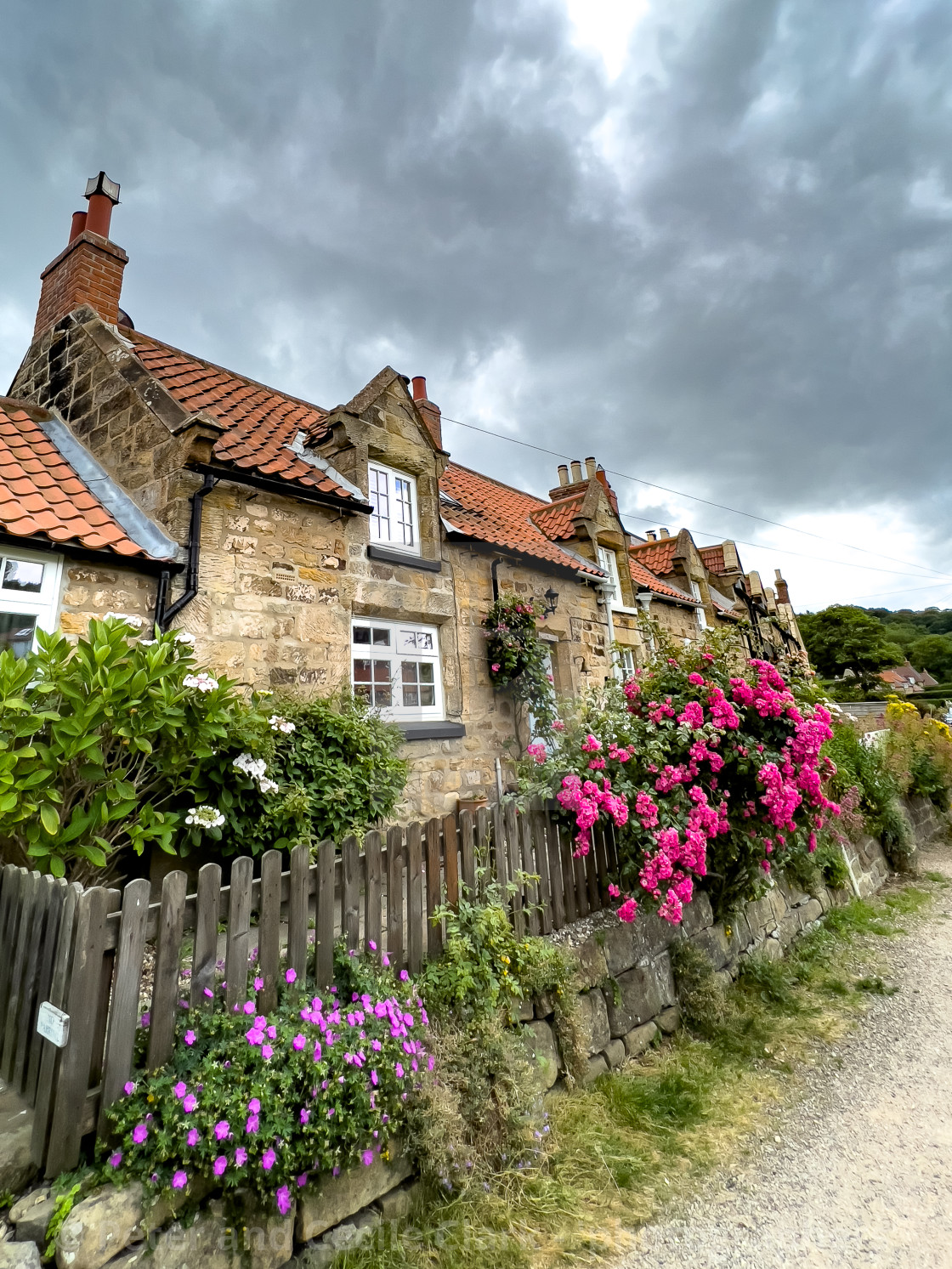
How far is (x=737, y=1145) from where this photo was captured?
354 cm

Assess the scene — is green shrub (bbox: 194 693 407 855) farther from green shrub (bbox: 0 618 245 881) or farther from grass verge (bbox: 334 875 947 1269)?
grass verge (bbox: 334 875 947 1269)

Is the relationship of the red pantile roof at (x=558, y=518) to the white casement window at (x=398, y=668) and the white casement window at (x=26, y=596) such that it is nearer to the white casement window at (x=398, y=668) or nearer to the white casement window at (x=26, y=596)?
the white casement window at (x=398, y=668)

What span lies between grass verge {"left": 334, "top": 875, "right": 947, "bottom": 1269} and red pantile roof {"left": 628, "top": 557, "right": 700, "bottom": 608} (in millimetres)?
9654

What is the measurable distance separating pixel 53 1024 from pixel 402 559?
6.33 m

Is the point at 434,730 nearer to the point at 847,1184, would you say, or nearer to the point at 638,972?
the point at 638,972

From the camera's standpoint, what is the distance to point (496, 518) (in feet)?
36.5

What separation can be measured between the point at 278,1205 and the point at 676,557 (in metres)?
17.4

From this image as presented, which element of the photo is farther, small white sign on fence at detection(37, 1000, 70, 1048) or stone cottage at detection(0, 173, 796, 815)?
stone cottage at detection(0, 173, 796, 815)

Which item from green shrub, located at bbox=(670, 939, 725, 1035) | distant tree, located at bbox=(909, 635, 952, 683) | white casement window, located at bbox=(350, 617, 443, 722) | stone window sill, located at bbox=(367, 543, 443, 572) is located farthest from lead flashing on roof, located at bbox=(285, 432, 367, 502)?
distant tree, located at bbox=(909, 635, 952, 683)

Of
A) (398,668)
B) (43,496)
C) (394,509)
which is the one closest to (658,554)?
(394,509)

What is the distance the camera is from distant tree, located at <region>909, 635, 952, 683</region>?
69.8 meters

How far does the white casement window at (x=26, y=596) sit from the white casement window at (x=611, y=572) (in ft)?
30.8

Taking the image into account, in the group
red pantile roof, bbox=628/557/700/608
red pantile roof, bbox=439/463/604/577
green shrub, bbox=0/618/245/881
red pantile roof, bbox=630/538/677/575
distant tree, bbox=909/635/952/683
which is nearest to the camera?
green shrub, bbox=0/618/245/881

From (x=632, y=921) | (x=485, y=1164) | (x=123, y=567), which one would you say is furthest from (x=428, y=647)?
(x=485, y=1164)
